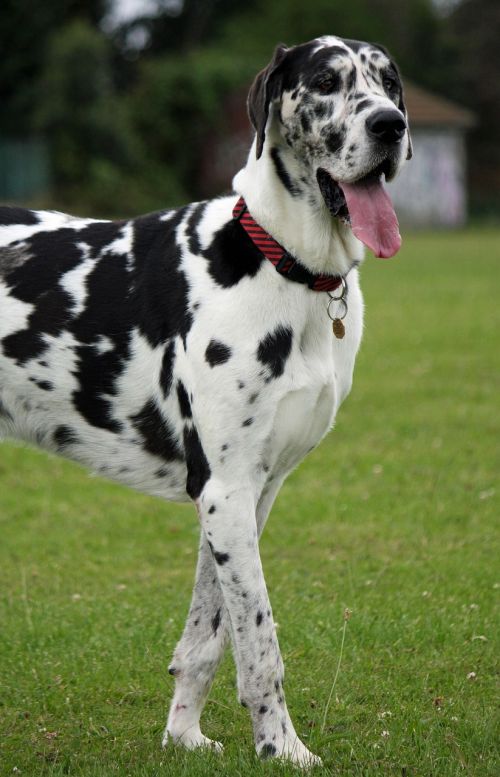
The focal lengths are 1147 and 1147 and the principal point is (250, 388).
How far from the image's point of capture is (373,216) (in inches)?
146

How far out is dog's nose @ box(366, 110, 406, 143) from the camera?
11.8 ft

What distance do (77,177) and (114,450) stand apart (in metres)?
33.7

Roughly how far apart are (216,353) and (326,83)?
3.14 feet

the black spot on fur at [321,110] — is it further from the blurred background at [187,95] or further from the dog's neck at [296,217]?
the blurred background at [187,95]

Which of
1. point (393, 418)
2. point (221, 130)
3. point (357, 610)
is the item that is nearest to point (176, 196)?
point (221, 130)

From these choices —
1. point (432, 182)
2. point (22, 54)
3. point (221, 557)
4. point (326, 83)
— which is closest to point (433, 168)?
point (432, 182)

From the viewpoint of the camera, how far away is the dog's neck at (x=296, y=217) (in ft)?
12.6

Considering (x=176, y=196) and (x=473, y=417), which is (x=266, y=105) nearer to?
(x=473, y=417)

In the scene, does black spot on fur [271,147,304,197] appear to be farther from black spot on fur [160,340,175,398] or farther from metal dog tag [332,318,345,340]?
black spot on fur [160,340,175,398]

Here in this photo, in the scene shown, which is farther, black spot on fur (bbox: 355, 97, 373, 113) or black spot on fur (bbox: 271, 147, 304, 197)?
black spot on fur (bbox: 271, 147, 304, 197)

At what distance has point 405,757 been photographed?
12.9 feet

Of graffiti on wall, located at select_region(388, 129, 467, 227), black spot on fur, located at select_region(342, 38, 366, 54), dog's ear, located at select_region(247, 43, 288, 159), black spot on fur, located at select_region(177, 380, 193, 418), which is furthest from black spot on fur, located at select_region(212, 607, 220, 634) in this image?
graffiti on wall, located at select_region(388, 129, 467, 227)

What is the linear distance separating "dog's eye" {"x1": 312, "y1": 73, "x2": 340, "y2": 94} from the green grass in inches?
87.9

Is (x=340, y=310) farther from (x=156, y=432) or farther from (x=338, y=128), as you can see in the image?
(x=156, y=432)
